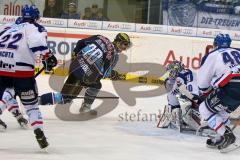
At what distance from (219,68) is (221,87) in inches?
6.8

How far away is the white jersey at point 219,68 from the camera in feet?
16.1

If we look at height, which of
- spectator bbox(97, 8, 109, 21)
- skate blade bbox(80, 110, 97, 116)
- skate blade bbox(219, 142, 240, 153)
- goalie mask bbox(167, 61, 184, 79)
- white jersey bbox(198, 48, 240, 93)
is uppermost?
spectator bbox(97, 8, 109, 21)

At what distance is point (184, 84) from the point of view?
5895mm

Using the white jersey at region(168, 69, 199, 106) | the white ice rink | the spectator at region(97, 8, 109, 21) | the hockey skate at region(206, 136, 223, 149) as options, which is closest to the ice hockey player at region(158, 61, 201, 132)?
the white jersey at region(168, 69, 199, 106)

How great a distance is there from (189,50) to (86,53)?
9.50 ft

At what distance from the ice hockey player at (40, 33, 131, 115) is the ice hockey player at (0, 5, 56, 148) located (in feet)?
6.24

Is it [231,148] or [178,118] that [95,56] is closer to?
[178,118]

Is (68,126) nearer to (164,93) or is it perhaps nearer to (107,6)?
(164,93)

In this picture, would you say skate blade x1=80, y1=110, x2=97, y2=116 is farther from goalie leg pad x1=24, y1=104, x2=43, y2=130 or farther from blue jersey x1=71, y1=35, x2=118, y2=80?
goalie leg pad x1=24, y1=104, x2=43, y2=130

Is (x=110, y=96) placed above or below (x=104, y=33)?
below

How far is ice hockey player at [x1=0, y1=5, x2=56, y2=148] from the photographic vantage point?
437 centimetres

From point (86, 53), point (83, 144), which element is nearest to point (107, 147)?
point (83, 144)

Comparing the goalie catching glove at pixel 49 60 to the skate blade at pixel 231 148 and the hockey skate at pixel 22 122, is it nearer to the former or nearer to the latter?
the hockey skate at pixel 22 122

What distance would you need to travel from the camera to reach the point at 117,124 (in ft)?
20.4
